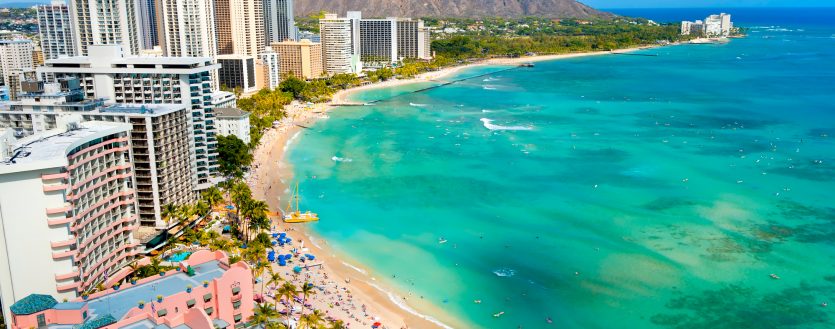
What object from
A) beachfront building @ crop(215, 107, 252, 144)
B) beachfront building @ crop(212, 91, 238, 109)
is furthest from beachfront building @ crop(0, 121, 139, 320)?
beachfront building @ crop(212, 91, 238, 109)

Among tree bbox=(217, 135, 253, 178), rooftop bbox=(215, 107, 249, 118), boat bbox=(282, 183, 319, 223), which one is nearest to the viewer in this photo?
boat bbox=(282, 183, 319, 223)

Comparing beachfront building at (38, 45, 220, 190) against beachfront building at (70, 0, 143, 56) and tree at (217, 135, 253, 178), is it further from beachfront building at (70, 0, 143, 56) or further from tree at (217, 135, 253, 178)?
beachfront building at (70, 0, 143, 56)

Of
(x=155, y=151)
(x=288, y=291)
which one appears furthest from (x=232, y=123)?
(x=288, y=291)

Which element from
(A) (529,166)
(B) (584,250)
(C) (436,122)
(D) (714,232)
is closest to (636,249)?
(B) (584,250)

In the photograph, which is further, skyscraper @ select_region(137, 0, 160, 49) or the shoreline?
skyscraper @ select_region(137, 0, 160, 49)

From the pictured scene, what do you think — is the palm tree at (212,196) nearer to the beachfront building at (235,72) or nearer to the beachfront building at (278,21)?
the beachfront building at (235,72)

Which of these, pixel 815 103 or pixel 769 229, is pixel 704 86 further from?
pixel 769 229
